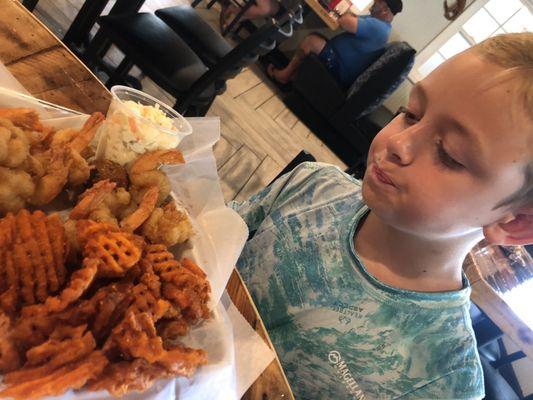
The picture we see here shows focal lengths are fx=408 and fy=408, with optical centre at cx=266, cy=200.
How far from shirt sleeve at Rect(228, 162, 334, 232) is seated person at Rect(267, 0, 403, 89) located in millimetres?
3670

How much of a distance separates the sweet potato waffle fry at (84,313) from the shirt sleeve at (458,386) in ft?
2.15

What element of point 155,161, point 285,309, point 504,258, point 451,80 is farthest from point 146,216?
point 504,258

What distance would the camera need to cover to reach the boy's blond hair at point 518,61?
2.44 ft

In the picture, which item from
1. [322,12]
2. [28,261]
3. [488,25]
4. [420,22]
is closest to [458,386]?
[28,261]

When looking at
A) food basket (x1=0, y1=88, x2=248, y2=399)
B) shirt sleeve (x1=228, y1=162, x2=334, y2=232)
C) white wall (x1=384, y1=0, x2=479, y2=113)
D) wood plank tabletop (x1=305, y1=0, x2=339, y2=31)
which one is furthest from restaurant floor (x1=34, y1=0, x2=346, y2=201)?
white wall (x1=384, y1=0, x2=479, y2=113)

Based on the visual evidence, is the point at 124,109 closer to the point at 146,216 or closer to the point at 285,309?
the point at 146,216

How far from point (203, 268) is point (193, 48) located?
2.06m

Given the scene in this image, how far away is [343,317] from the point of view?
1.13 metres

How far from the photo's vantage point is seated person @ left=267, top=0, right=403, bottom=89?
187 inches

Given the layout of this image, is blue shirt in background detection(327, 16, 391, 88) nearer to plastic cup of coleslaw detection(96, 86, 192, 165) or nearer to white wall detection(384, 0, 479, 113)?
white wall detection(384, 0, 479, 113)

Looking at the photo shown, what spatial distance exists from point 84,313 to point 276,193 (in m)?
0.91

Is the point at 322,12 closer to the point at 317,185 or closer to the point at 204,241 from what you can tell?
the point at 317,185

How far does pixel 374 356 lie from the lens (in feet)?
3.57

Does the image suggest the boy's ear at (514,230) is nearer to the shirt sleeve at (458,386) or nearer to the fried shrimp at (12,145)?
the shirt sleeve at (458,386)
